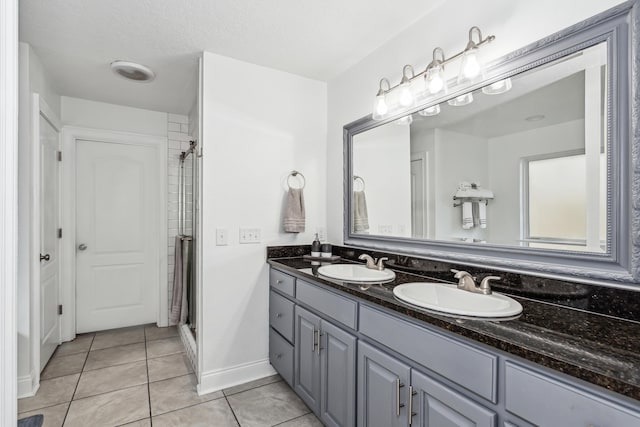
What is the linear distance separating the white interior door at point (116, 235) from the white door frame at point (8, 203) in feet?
9.71

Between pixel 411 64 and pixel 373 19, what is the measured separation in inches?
13.2

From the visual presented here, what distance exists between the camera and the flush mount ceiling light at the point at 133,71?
237cm

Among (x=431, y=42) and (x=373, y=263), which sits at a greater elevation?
(x=431, y=42)

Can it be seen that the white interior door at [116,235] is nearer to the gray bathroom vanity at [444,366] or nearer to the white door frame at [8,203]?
the gray bathroom vanity at [444,366]

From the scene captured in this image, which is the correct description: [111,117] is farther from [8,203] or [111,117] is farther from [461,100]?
[461,100]

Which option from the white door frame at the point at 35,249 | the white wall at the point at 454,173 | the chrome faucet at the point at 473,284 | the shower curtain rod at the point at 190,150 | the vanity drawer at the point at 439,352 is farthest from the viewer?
the shower curtain rod at the point at 190,150

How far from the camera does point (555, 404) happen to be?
0.79 meters

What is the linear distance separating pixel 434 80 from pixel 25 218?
105 inches

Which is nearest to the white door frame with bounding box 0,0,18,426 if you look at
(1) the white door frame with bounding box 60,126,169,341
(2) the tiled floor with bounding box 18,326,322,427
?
(2) the tiled floor with bounding box 18,326,322,427

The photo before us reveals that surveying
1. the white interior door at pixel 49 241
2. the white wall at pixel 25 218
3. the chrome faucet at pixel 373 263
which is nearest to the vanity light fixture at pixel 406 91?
the chrome faucet at pixel 373 263

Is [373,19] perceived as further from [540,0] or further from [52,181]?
[52,181]

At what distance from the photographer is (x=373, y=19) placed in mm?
1860

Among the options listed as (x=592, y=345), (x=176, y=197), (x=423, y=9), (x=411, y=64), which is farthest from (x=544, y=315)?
(x=176, y=197)

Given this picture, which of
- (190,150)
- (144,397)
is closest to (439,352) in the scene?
(144,397)
